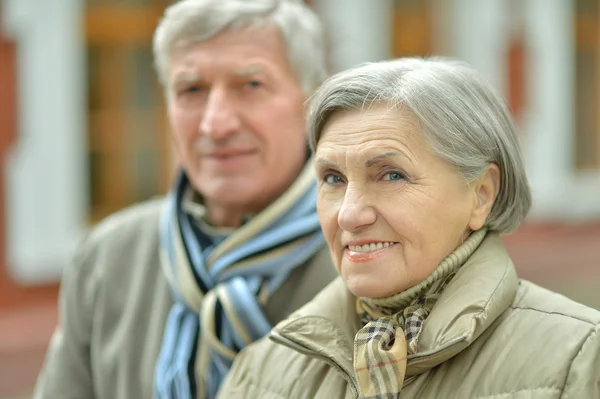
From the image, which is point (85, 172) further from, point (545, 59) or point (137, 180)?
point (545, 59)

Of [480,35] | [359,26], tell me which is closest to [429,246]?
[359,26]

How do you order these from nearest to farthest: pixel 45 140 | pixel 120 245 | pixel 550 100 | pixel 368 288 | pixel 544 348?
pixel 544 348 → pixel 368 288 → pixel 120 245 → pixel 45 140 → pixel 550 100

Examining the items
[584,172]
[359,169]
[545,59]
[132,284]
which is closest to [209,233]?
[132,284]

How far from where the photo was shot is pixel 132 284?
102 inches

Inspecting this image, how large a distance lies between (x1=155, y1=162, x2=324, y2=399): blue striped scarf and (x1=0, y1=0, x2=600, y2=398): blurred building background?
348cm

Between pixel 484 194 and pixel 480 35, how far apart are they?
8263 millimetres

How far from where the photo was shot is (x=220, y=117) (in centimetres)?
229

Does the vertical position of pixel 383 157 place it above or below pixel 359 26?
above

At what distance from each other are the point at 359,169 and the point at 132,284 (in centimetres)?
110

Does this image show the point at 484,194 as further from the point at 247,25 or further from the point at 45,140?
the point at 45,140

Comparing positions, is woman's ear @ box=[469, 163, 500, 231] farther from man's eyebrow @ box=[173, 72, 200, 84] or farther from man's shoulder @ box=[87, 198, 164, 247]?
man's shoulder @ box=[87, 198, 164, 247]

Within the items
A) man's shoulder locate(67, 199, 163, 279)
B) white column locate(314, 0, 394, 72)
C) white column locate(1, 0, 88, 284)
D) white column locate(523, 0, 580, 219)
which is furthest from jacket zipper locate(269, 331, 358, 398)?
white column locate(523, 0, 580, 219)

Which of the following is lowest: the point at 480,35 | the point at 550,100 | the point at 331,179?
the point at 550,100

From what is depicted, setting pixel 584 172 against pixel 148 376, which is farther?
pixel 584 172
